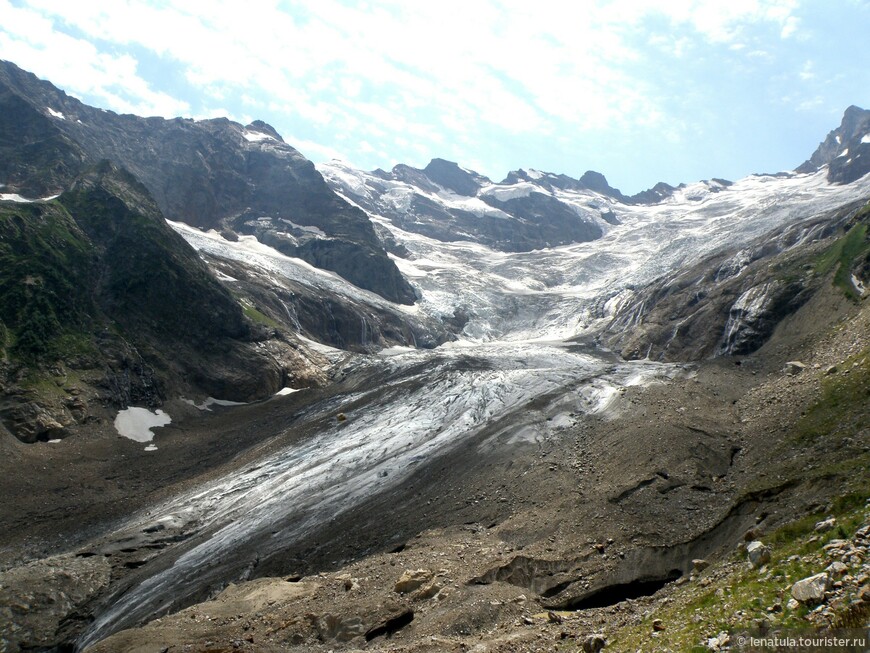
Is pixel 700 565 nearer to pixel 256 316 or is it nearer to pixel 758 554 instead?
pixel 758 554

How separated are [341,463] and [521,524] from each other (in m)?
22.6

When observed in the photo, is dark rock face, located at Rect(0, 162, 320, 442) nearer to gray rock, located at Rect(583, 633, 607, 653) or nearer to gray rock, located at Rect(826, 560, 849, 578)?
gray rock, located at Rect(583, 633, 607, 653)

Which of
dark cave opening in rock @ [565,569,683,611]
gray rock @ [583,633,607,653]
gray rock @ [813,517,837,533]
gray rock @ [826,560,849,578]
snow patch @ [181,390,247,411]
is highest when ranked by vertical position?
snow patch @ [181,390,247,411]

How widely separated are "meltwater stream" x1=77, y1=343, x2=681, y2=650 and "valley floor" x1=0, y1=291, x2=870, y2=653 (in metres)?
1.29

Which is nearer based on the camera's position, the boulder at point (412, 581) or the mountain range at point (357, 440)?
the mountain range at point (357, 440)

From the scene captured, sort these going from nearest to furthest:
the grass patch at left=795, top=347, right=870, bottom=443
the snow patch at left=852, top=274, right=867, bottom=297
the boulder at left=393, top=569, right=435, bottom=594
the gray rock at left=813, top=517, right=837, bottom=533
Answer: the gray rock at left=813, top=517, right=837, bottom=533, the boulder at left=393, top=569, right=435, bottom=594, the grass patch at left=795, top=347, right=870, bottom=443, the snow patch at left=852, top=274, right=867, bottom=297

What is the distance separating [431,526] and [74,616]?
1866cm

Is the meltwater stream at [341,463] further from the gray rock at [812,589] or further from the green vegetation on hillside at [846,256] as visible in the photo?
the gray rock at [812,589]

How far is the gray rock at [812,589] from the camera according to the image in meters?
10.2

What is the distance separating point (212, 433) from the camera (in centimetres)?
6625

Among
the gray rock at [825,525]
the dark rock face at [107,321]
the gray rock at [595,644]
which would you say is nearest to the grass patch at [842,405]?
the gray rock at [825,525]

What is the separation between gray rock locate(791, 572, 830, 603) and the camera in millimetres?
10234

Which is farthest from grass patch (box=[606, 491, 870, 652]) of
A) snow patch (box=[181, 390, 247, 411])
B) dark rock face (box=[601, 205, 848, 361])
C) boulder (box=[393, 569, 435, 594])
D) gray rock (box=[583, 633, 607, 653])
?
snow patch (box=[181, 390, 247, 411])

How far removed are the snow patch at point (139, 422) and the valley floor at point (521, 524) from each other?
15.4 feet
